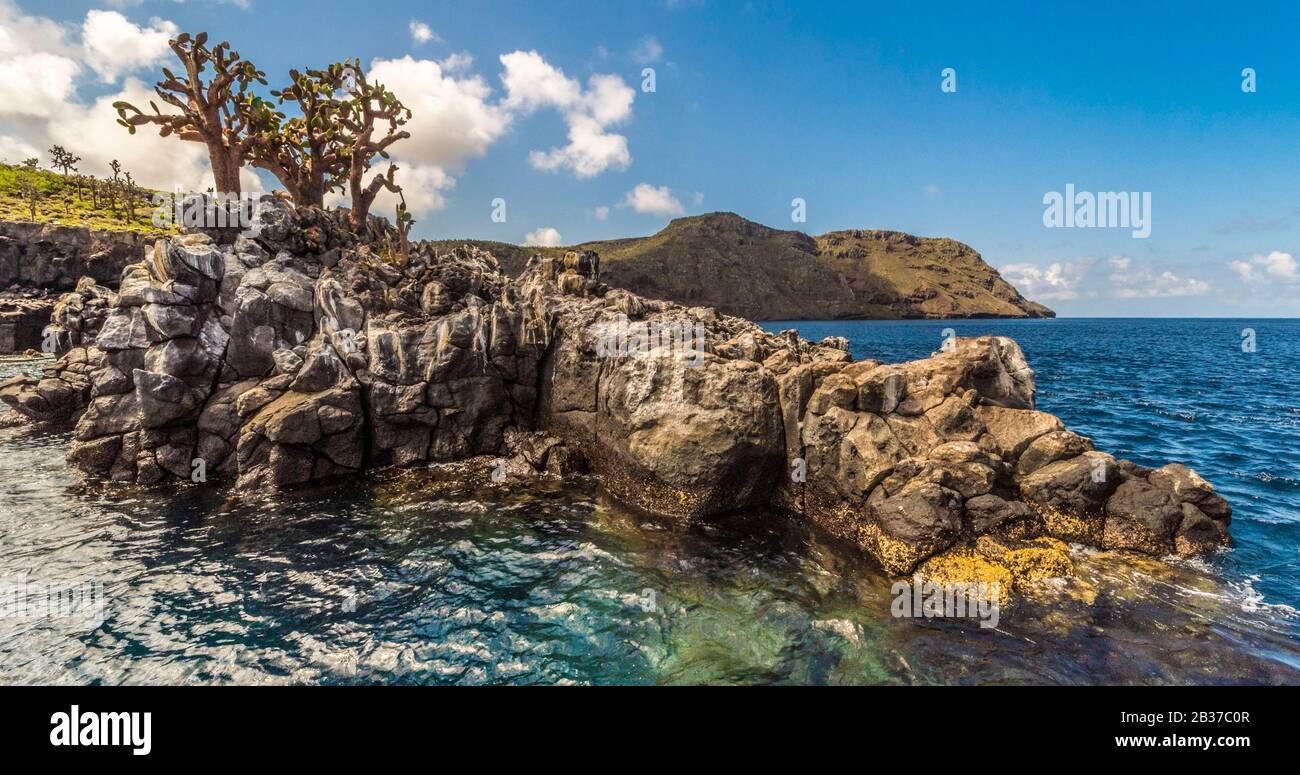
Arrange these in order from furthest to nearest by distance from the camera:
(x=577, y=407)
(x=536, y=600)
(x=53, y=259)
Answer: (x=53, y=259)
(x=577, y=407)
(x=536, y=600)

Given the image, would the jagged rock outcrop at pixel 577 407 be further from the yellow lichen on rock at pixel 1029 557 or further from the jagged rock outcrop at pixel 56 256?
the jagged rock outcrop at pixel 56 256

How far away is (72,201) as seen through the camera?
116 m

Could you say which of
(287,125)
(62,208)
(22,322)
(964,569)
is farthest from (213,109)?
(62,208)

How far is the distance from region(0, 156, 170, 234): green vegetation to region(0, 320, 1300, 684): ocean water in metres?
113

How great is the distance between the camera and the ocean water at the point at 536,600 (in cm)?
1126

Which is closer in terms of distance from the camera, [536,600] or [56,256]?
[536,600]

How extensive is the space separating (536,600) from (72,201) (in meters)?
172

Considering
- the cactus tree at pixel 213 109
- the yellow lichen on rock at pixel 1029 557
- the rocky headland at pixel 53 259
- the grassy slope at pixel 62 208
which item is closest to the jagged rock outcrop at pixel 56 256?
the rocky headland at pixel 53 259

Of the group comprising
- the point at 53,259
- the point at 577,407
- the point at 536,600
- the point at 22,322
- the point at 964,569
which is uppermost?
the point at 53,259

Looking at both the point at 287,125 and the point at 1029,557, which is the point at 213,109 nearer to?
the point at 287,125

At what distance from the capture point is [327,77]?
33.0 metres

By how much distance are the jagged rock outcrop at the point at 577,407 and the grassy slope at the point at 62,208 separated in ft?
324
